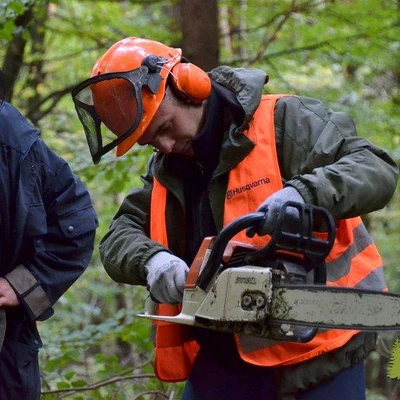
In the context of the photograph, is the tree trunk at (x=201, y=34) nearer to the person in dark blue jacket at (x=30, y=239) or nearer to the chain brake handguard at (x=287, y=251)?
the person in dark blue jacket at (x=30, y=239)

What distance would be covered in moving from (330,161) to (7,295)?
1198mm

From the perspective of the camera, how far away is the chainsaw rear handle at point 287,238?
226cm

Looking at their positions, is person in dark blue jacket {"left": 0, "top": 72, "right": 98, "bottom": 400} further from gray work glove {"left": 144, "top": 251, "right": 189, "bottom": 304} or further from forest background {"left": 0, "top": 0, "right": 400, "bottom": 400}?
forest background {"left": 0, "top": 0, "right": 400, "bottom": 400}

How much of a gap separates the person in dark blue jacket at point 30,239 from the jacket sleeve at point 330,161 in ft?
2.62

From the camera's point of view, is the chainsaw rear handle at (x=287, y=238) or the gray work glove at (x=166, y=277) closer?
the chainsaw rear handle at (x=287, y=238)

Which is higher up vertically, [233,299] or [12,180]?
[12,180]

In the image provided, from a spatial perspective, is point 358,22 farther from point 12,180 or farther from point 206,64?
point 12,180

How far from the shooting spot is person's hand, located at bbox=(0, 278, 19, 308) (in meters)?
2.73

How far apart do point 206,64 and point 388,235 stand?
26.7 ft

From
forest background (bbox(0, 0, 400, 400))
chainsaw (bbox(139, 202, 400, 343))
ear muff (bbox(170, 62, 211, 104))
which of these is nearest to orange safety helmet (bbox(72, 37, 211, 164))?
ear muff (bbox(170, 62, 211, 104))

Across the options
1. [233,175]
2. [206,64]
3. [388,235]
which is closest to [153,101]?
[233,175]

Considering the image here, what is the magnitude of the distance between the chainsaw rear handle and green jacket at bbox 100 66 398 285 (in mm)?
117

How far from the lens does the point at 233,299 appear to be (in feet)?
7.43

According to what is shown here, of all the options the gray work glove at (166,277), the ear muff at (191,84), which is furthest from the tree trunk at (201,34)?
the gray work glove at (166,277)
